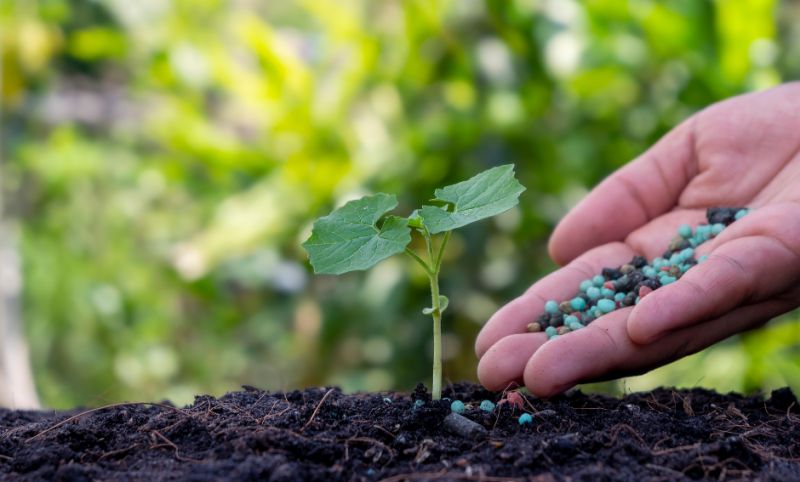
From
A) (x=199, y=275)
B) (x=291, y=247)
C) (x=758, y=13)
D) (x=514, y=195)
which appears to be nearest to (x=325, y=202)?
(x=291, y=247)

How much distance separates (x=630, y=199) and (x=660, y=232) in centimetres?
11

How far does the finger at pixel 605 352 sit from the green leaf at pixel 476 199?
0.74 feet

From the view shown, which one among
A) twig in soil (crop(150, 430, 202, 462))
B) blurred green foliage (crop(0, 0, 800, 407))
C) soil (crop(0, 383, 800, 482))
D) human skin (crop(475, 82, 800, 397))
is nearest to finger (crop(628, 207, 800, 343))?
human skin (crop(475, 82, 800, 397))

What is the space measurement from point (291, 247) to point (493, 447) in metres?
2.23

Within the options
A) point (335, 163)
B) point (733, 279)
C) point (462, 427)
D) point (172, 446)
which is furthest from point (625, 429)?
point (335, 163)

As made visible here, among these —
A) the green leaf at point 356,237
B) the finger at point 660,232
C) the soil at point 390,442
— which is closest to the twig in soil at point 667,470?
the soil at point 390,442

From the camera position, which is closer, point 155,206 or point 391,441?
point 391,441

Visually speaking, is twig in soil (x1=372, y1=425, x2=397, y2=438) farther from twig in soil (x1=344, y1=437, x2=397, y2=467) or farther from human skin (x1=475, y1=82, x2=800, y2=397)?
human skin (x1=475, y1=82, x2=800, y2=397)

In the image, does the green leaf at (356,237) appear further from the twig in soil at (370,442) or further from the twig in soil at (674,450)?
the twig in soil at (674,450)

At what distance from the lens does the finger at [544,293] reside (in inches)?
51.0

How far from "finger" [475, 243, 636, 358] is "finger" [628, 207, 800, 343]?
0.23 m

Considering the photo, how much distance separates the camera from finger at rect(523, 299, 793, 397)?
1.10 metres

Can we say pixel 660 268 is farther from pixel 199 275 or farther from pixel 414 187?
pixel 199 275

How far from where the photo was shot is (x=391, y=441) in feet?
3.17
